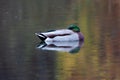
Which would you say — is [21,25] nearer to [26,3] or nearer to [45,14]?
[45,14]

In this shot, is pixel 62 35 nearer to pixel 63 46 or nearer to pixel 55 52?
pixel 63 46

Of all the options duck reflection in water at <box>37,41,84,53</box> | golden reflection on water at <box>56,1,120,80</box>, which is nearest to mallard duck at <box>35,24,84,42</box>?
duck reflection in water at <box>37,41,84,53</box>

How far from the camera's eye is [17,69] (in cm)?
1178

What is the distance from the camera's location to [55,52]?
1360cm

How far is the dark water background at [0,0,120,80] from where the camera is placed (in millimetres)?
11344

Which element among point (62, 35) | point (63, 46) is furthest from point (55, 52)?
point (62, 35)

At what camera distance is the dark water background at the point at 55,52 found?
1134cm

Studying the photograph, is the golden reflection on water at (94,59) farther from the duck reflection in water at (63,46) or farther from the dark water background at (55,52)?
the duck reflection in water at (63,46)

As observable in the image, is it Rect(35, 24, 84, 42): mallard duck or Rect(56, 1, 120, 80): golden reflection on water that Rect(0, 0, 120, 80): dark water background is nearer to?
Rect(56, 1, 120, 80): golden reflection on water

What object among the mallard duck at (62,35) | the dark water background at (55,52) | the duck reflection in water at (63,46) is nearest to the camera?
the dark water background at (55,52)

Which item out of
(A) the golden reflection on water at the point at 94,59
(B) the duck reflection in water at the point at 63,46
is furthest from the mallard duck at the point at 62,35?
(A) the golden reflection on water at the point at 94,59

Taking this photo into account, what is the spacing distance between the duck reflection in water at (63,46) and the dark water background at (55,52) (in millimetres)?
151

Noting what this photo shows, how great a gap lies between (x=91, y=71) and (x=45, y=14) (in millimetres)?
12147

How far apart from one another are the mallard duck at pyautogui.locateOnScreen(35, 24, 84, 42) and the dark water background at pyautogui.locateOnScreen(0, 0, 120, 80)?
0.19 metres
